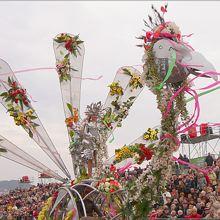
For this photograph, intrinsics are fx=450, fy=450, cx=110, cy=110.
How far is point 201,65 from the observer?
21.5ft

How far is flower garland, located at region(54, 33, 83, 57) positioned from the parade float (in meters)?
0.01

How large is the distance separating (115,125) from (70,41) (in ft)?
8.39

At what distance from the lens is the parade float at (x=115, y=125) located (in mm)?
6574

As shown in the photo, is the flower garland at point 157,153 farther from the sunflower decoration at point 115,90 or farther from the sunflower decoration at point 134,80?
the sunflower decoration at point 115,90

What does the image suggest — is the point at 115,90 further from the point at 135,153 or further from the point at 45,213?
the point at 45,213

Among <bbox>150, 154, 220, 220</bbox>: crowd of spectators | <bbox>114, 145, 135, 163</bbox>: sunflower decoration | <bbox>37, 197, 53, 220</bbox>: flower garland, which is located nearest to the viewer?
<bbox>37, 197, 53, 220</bbox>: flower garland

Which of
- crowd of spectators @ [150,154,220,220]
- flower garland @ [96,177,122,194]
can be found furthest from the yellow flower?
crowd of spectators @ [150,154,220,220]

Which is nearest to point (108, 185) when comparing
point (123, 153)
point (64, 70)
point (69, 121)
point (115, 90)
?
point (123, 153)

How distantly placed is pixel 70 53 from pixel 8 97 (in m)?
2.00

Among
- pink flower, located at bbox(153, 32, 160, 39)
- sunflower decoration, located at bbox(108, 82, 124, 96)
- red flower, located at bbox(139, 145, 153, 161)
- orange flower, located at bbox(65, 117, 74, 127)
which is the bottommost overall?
red flower, located at bbox(139, 145, 153, 161)

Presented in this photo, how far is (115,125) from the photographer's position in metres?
10.5

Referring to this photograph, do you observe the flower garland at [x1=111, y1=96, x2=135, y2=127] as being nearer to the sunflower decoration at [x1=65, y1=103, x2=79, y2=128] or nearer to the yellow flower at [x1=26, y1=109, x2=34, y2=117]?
the sunflower decoration at [x1=65, y1=103, x2=79, y2=128]

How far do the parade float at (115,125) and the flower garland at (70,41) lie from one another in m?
0.01

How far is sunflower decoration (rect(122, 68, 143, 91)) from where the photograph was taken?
11.0 m
